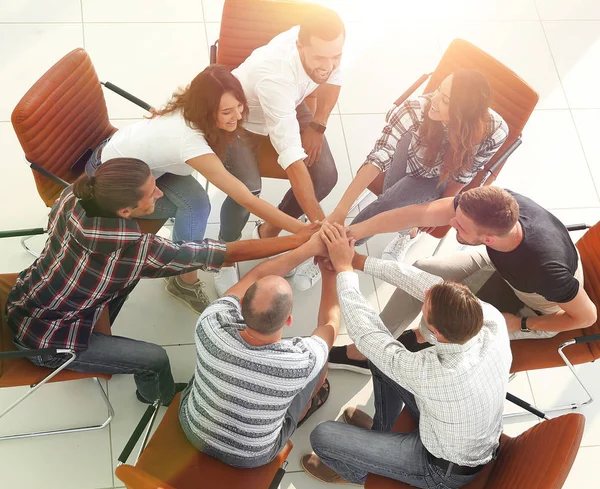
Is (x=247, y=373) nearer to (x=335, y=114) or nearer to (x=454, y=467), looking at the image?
(x=454, y=467)

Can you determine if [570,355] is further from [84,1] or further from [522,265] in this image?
[84,1]

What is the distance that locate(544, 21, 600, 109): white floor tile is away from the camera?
4.25 metres

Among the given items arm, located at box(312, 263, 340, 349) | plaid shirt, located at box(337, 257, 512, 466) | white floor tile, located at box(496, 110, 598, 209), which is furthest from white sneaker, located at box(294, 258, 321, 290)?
white floor tile, located at box(496, 110, 598, 209)

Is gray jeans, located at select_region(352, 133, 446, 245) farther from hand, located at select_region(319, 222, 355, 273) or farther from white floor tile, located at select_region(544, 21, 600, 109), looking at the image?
white floor tile, located at select_region(544, 21, 600, 109)

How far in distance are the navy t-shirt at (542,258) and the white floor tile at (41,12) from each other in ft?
9.36

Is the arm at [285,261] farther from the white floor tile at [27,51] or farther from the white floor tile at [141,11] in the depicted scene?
the white floor tile at [141,11]

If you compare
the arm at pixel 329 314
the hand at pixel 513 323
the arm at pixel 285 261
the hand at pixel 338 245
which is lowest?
the hand at pixel 513 323

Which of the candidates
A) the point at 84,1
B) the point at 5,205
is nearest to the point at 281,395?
the point at 5,205

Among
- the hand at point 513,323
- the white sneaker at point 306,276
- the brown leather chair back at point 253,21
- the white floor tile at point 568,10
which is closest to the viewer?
the hand at point 513,323

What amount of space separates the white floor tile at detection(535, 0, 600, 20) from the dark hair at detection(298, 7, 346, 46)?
2572 mm

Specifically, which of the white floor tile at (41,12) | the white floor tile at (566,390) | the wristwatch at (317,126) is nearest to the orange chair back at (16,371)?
the wristwatch at (317,126)

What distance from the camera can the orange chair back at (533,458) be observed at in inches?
76.9

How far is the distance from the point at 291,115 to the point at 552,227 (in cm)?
110

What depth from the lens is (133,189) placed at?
2.19 metres
